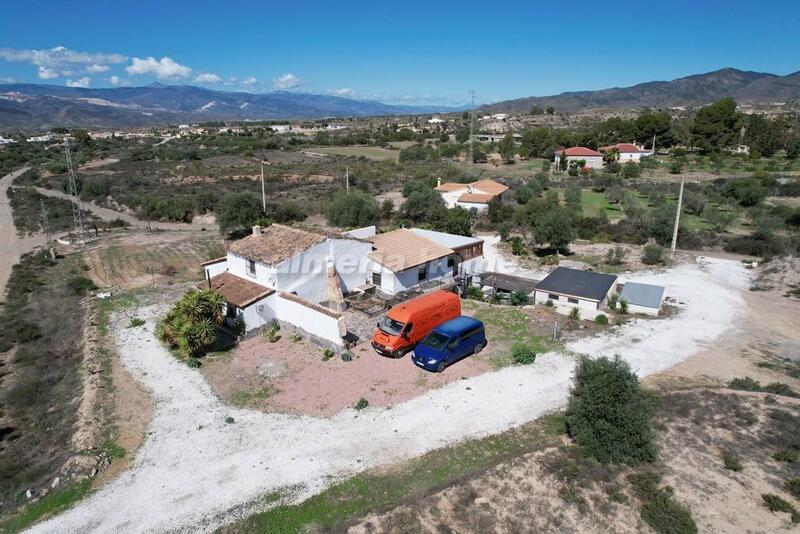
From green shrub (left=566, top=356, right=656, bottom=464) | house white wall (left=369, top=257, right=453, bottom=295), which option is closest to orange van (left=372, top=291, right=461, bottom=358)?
house white wall (left=369, top=257, right=453, bottom=295)

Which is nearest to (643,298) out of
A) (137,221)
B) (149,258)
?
(149,258)

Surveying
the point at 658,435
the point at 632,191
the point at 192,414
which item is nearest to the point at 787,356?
the point at 658,435

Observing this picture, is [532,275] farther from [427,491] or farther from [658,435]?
[427,491]

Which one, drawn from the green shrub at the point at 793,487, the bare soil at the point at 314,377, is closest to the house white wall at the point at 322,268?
the bare soil at the point at 314,377

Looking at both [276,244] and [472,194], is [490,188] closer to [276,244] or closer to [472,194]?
[472,194]

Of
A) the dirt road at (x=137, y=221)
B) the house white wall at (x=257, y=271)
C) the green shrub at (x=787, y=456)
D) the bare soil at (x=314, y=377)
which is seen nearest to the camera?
the green shrub at (x=787, y=456)

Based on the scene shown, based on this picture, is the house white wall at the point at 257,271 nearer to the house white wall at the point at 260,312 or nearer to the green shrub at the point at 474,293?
the house white wall at the point at 260,312
